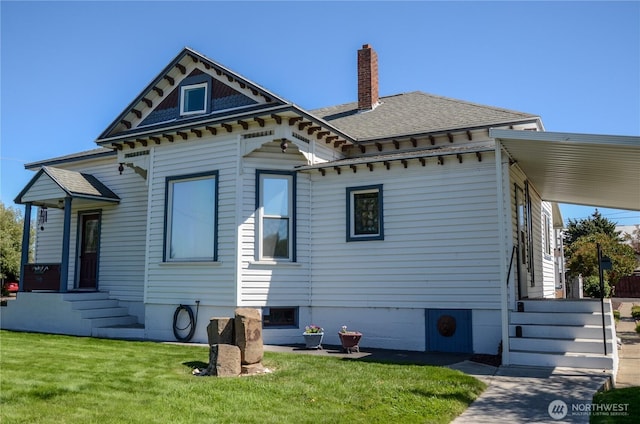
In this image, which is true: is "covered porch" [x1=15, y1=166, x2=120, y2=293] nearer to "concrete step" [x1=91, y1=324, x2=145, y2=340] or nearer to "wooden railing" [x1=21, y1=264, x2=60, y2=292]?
"wooden railing" [x1=21, y1=264, x2=60, y2=292]

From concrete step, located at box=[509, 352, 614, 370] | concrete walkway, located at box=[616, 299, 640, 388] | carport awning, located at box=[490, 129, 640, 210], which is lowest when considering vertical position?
concrete walkway, located at box=[616, 299, 640, 388]

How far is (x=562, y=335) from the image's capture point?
920 centimetres

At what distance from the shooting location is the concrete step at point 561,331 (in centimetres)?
900

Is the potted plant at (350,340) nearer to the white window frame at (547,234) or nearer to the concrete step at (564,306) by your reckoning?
the concrete step at (564,306)

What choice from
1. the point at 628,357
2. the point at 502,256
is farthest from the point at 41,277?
the point at 628,357

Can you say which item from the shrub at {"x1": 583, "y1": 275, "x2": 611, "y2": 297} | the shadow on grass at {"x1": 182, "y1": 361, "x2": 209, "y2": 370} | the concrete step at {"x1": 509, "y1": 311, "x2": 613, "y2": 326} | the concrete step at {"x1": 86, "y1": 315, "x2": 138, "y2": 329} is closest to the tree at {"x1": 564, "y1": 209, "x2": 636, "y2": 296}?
the shrub at {"x1": 583, "y1": 275, "x2": 611, "y2": 297}

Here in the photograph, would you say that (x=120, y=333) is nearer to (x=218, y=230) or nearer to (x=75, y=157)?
(x=218, y=230)

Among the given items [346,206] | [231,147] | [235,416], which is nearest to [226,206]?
[231,147]

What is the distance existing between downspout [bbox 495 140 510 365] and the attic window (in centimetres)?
722

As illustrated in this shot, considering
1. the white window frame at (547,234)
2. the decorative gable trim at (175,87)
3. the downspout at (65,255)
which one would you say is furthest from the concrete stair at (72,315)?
the white window frame at (547,234)

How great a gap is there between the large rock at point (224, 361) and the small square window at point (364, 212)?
483 centimetres

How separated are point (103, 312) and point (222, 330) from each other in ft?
23.1

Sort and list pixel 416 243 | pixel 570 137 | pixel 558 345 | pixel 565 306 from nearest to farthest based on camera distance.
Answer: pixel 570 137 → pixel 558 345 → pixel 565 306 → pixel 416 243

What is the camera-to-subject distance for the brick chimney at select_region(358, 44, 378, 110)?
16266 millimetres
